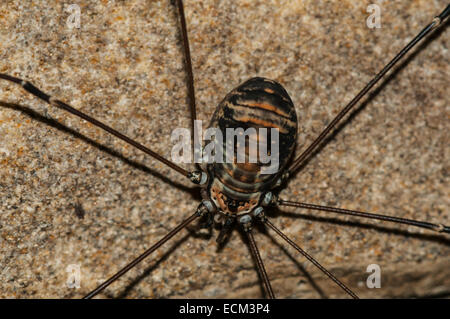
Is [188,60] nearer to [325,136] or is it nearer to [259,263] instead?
[325,136]

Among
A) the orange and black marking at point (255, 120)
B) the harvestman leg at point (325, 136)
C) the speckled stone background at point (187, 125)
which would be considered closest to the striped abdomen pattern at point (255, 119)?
the orange and black marking at point (255, 120)

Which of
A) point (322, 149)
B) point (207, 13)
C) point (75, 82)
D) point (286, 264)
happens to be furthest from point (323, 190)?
point (75, 82)

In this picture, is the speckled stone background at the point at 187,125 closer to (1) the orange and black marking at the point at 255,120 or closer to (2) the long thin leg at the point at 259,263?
(2) the long thin leg at the point at 259,263

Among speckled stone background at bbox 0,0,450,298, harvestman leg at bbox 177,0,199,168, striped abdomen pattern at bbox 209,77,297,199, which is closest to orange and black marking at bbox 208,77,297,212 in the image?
striped abdomen pattern at bbox 209,77,297,199

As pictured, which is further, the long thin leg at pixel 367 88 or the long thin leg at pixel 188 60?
the long thin leg at pixel 367 88

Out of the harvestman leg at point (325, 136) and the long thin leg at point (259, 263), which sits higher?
the harvestman leg at point (325, 136)

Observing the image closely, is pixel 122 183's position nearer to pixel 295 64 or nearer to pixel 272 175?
pixel 272 175
